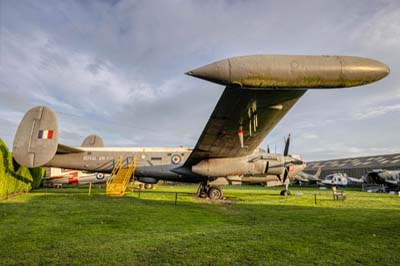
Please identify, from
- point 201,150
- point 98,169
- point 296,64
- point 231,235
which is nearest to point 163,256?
point 231,235

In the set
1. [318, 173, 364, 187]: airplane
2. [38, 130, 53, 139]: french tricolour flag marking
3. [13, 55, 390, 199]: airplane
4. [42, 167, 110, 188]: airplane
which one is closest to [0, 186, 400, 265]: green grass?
[13, 55, 390, 199]: airplane

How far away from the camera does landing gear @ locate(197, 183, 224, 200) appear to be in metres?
16.0

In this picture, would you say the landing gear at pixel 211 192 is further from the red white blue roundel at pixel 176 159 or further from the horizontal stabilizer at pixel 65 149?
the horizontal stabilizer at pixel 65 149

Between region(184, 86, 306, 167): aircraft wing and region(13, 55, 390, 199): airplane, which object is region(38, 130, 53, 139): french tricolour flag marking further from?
region(184, 86, 306, 167): aircraft wing

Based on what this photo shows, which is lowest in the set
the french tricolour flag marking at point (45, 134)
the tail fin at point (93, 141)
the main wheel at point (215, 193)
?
the main wheel at point (215, 193)

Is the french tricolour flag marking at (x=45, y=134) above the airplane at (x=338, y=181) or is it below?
above

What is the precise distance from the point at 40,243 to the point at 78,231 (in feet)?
4.06

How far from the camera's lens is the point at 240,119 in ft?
29.6

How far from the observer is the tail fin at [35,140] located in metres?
14.9

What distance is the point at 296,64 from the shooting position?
4.64 m

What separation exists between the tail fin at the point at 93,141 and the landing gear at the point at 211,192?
11.6 m

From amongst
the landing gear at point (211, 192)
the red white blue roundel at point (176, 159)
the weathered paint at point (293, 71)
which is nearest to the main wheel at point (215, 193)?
the landing gear at point (211, 192)

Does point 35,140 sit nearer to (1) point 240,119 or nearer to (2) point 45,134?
(2) point 45,134

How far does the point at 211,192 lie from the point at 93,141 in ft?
42.6
